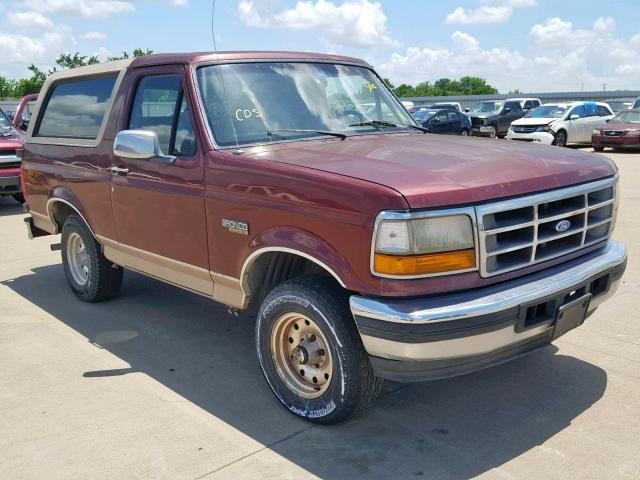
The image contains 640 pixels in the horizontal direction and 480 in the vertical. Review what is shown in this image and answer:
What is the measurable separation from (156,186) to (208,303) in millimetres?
1740

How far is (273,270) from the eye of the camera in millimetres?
3977

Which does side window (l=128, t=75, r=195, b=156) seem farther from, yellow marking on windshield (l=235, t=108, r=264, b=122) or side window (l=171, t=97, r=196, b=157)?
yellow marking on windshield (l=235, t=108, r=264, b=122)

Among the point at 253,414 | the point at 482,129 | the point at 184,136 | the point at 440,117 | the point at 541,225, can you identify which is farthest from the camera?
the point at 440,117

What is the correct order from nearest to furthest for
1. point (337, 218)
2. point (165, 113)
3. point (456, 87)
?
1. point (337, 218)
2. point (165, 113)
3. point (456, 87)

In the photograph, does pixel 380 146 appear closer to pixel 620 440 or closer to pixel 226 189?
pixel 226 189

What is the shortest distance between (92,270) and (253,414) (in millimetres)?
2592

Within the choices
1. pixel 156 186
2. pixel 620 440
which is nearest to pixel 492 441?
pixel 620 440

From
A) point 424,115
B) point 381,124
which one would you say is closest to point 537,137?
point 424,115

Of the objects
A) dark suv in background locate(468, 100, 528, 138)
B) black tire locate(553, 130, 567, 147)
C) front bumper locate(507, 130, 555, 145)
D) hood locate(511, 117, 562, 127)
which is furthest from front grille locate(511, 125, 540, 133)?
dark suv in background locate(468, 100, 528, 138)

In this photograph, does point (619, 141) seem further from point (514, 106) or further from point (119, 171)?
point (119, 171)

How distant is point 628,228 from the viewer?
8.48 m

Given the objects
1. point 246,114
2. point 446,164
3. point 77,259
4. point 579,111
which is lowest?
point 77,259

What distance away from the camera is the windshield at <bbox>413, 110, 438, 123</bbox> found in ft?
78.4

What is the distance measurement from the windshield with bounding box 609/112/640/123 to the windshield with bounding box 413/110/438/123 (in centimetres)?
601
